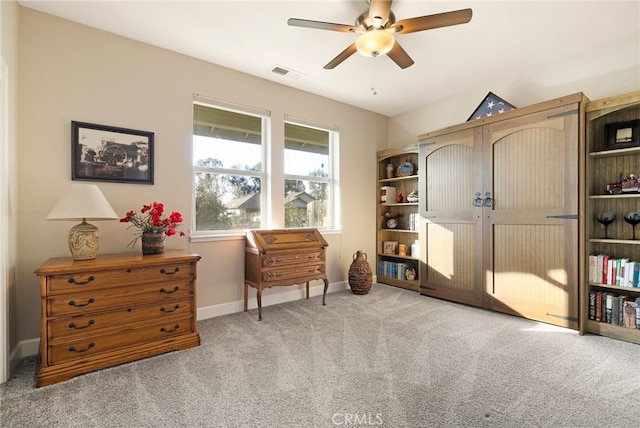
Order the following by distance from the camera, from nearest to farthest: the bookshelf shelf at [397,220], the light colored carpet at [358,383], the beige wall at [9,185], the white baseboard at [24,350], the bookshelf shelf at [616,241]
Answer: the light colored carpet at [358,383] < the beige wall at [9,185] < the white baseboard at [24,350] < the bookshelf shelf at [616,241] < the bookshelf shelf at [397,220]

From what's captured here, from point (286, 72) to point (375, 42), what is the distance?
1.54 metres

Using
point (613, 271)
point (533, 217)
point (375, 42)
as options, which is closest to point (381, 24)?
point (375, 42)

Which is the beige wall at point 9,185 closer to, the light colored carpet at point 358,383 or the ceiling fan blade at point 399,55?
the light colored carpet at point 358,383

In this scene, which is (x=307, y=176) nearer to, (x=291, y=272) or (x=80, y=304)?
(x=291, y=272)

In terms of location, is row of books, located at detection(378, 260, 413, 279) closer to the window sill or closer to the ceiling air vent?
the window sill

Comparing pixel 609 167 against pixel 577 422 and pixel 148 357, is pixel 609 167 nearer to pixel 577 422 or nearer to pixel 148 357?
pixel 577 422

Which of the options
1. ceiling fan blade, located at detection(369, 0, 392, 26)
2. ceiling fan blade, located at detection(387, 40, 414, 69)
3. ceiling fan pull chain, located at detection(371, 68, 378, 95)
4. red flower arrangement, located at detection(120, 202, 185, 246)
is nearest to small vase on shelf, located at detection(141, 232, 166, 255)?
red flower arrangement, located at detection(120, 202, 185, 246)

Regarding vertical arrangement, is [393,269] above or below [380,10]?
below

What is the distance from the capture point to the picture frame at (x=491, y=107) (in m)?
3.40

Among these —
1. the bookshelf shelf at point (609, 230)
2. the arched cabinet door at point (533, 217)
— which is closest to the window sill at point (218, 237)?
→ the arched cabinet door at point (533, 217)

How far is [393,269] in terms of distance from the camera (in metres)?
4.61

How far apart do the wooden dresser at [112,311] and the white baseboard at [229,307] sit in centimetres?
22

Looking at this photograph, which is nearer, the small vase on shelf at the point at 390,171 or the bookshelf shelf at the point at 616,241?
the bookshelf shelf at the point at 616,241

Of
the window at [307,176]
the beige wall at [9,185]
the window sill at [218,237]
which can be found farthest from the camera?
the window at [307,176]
